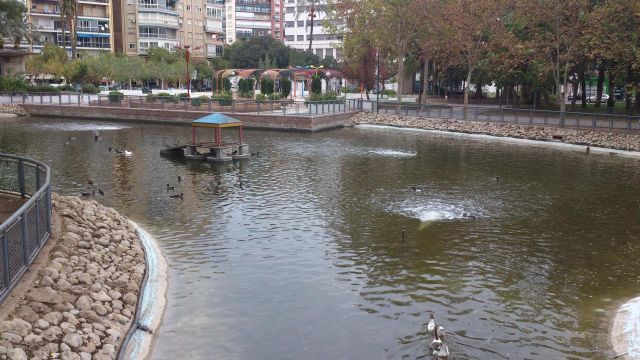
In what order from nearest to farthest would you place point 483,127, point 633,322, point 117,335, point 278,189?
point 117,335 < point 633,322 < point 278,189 < point 483,127

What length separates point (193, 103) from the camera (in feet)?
194

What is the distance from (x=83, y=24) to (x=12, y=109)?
45037 mm

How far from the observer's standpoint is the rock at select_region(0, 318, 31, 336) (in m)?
10.6

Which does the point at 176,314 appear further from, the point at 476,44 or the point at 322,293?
the point at 476,44

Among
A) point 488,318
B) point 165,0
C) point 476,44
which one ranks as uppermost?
point 165,0

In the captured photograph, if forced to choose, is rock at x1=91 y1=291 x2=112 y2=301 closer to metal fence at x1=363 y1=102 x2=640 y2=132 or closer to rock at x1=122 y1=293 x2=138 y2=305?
rock at x1=122 y1=293 x2=138 y2=305

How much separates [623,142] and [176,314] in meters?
37.7

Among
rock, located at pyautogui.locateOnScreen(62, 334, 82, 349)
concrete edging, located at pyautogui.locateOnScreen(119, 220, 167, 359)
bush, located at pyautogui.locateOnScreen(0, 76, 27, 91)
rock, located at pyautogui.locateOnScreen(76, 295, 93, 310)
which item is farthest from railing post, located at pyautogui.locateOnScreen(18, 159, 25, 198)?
bush, located at pyautogui.locateOnScreen(0, 76, 27, 91)

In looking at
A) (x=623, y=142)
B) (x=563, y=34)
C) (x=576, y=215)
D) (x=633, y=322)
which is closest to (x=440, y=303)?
(x=633, y=322)

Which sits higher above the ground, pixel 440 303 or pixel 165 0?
pixel 165 0

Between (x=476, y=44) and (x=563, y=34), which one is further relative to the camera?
(x=476, y=44)

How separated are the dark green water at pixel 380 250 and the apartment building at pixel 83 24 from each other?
75.5 m

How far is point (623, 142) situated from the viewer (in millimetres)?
42594

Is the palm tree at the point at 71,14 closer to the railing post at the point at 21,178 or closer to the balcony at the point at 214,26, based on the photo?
the balcony at the point at 214,26
